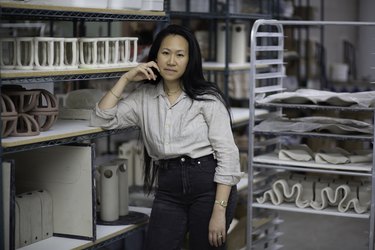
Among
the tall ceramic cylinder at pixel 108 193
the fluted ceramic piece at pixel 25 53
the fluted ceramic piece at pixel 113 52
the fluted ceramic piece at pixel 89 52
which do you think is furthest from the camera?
the tall ceramic cylinder at pixel 108 193

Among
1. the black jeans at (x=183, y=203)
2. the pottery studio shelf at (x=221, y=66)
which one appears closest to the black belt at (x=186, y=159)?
the black jeans at (x=183, y=203)

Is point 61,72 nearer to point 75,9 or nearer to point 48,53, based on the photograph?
point 48,53

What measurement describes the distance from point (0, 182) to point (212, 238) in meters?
0.98

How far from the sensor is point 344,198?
362 centimetres

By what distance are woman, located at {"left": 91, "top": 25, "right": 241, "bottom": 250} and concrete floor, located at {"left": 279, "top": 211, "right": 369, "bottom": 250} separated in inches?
76.8

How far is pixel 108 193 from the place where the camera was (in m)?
3.48

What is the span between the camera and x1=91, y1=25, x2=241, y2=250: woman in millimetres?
3107

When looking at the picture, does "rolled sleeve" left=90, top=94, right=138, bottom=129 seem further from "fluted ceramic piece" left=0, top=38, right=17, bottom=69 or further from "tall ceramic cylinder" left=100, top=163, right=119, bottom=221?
"fluted ceramic piece" left=0, top=38, right=17, bottom=69

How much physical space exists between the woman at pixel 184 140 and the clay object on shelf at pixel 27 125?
0.36 metres

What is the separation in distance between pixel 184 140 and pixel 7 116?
0.79 m

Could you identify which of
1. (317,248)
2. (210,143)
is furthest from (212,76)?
(210,143)

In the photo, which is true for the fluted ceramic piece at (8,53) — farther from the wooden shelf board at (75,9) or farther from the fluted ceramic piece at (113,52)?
the fluted ceramic piece at (113,52)

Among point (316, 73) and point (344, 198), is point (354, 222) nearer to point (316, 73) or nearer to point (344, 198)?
point (344, 198)

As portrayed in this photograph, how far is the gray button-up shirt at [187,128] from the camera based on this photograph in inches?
122
